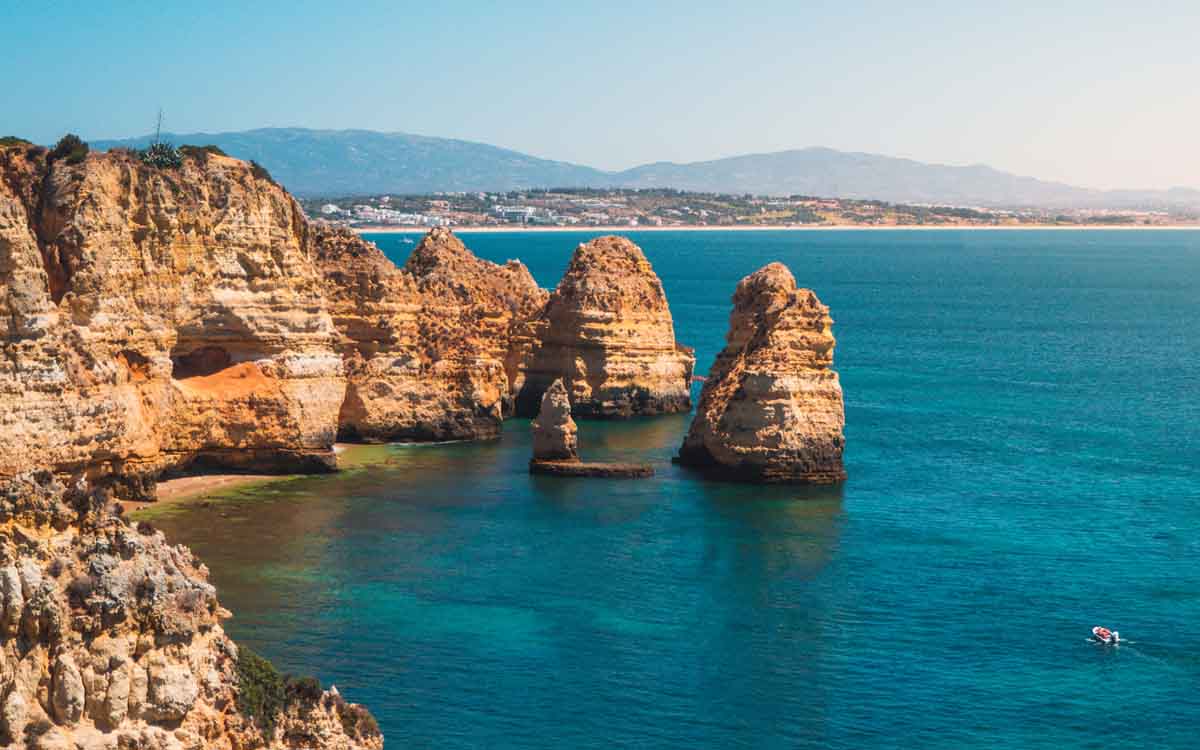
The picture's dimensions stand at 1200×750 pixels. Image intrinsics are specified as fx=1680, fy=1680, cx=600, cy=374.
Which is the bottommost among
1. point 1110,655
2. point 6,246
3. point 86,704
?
point 1110,655

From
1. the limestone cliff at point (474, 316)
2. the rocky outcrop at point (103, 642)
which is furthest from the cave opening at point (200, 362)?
the rocky outcrop at point (103, 642)

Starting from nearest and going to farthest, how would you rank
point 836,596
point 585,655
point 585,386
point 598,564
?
point 585,655 < point 836,596 < point 598,564 < point 585,386

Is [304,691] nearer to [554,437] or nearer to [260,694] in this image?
[260,694]

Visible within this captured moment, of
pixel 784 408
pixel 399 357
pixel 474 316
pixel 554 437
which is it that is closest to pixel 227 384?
pixel 399 357

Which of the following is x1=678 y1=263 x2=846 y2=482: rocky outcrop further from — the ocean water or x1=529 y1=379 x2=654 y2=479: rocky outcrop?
x1=529 y1=379 x2=654 y2=479: rocky outcrop

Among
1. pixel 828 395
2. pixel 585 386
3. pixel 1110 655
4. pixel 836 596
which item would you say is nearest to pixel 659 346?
pixel 585 386

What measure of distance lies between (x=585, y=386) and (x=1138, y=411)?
93.6 ft

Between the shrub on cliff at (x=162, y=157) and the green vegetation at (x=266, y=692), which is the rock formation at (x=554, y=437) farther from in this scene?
the green vegetation at (x=266, y=692)

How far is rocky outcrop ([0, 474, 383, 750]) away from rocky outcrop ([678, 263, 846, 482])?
41.4 meters

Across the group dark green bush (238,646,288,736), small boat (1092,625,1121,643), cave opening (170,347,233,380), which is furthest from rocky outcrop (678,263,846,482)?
dark green bush (238,646,288,736)

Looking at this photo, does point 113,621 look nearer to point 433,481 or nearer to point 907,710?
point 907,710

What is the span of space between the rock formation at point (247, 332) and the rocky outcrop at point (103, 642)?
26.2 m

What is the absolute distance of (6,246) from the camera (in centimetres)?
4862

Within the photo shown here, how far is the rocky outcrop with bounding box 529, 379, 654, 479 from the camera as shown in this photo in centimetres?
6562
